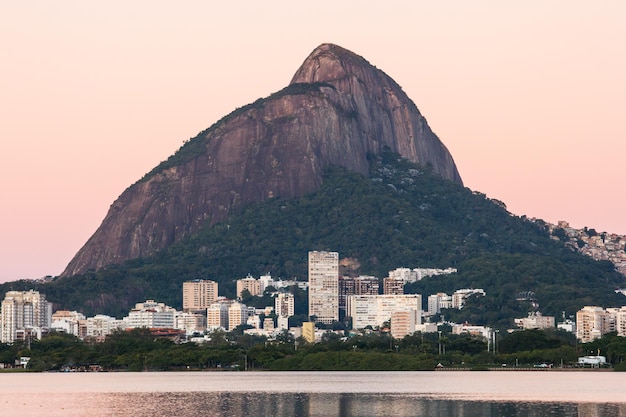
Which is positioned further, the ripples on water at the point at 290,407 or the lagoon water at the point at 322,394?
the lagoon water at the point at 322,394

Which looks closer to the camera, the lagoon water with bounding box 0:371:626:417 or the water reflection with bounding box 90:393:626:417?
the water reflection with bounding box 90:393:626:417

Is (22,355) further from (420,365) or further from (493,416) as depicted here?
(493,416)

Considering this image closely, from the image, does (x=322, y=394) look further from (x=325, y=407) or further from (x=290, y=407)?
(x=290, y=407)

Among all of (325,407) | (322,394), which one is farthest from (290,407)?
(322,394)

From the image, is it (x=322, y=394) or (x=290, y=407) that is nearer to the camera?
(x=290, y=407)

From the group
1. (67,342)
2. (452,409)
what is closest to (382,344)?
(67,342)
